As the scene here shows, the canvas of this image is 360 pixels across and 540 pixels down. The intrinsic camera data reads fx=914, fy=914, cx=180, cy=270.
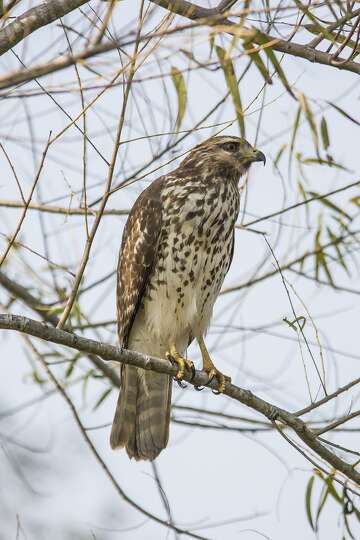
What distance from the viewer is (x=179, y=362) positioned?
507cm

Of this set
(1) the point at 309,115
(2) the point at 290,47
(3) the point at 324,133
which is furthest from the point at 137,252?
(1) the point at 309,115

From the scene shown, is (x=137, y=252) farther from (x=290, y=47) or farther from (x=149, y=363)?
(x=290, y=47)

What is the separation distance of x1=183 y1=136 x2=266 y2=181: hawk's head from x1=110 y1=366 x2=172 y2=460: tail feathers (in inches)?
51.9

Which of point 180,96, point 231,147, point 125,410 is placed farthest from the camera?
point 231,147

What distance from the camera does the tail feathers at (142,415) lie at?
17.9ft

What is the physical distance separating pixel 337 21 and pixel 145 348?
2634 mm

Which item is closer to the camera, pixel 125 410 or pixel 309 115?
pixel 309 115

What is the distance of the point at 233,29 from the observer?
2621 millimetres

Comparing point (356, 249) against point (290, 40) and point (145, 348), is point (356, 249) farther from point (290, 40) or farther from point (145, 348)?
point (290, 40)

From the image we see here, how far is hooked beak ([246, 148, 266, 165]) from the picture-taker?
563 centimetres

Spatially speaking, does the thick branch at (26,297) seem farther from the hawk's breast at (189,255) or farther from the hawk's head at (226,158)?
the hawk's head at (226,158)

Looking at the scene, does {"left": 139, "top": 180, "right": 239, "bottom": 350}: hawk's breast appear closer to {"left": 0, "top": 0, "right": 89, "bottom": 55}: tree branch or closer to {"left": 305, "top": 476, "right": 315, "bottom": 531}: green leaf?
{"left": 305, "top": 476, "right": 315, "bottom": 531}: green leaf

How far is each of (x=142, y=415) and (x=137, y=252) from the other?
101cm

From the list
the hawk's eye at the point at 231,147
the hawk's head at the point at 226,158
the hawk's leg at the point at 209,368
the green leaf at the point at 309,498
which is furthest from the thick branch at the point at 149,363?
the hawk's eye at the point at 231,147
